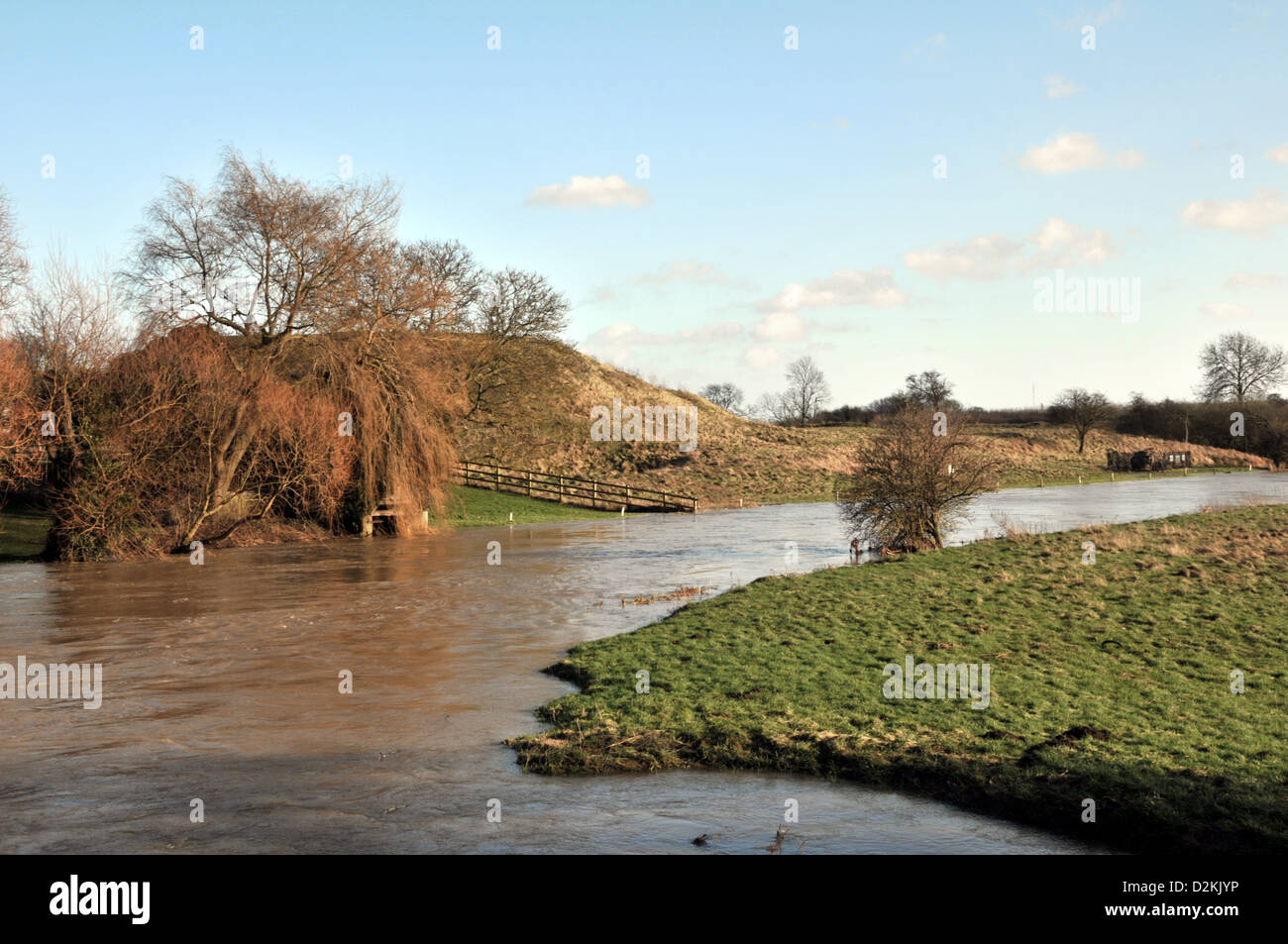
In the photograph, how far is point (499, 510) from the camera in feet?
172

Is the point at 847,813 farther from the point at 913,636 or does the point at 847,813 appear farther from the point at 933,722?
the point at 913,636

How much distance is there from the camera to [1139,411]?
110 meters

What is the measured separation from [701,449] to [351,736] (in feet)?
221

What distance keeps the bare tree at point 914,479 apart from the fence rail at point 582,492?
87.0ft

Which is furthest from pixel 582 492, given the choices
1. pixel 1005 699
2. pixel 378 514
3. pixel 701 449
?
pixel 1005 699

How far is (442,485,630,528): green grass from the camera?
49125mm

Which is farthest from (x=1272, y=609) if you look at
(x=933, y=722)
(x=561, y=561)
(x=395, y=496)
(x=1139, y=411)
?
(x=1139, y=411)

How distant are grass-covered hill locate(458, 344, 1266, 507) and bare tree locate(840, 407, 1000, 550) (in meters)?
29.9

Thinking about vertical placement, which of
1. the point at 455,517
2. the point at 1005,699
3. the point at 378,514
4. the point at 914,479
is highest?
the point at 914,479

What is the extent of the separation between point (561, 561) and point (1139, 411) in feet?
321

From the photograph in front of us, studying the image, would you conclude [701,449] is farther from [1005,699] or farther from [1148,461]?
[1005,699]

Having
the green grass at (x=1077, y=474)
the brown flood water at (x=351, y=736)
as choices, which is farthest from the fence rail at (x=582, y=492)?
the green grass at (x=1077, y=474)
